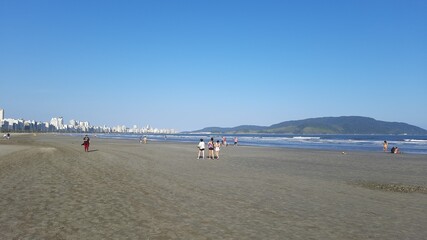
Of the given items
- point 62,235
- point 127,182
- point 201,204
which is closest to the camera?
point 62,235

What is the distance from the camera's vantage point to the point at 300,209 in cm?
1026

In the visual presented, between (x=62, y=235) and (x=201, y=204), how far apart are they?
455 centimetres

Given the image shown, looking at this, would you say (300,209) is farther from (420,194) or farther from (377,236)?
(420,194)

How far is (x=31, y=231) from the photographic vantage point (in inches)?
280

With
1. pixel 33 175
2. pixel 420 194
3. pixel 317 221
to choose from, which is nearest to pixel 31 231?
pixel 317 221

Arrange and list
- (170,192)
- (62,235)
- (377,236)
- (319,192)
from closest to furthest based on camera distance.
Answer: (62,235)
(377,236)
(170,192)
(319,192)

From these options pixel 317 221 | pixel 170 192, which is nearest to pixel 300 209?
pixel 317 221

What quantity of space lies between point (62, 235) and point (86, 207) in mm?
2773

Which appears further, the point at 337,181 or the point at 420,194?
the point at 337,181

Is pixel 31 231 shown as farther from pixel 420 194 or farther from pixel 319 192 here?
pixel 420 194

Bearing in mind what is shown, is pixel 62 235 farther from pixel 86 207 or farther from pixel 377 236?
pixel 377 236

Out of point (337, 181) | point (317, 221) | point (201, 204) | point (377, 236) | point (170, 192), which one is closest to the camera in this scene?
point (377, 236)

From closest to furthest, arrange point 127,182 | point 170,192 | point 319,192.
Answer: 1. point 170,192
2. point 319,192
3. point 127,182

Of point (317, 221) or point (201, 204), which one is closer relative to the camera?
point (317, 221)
